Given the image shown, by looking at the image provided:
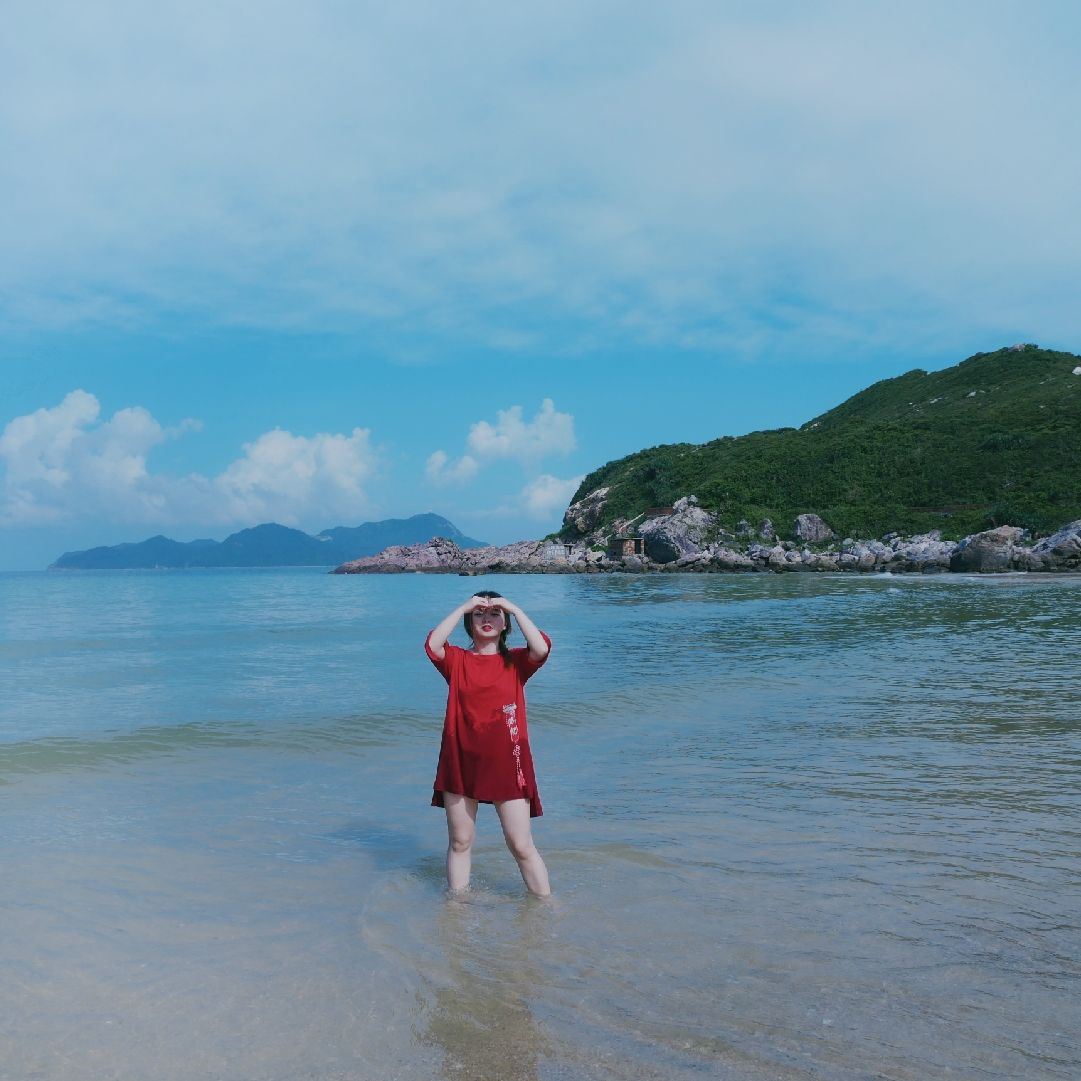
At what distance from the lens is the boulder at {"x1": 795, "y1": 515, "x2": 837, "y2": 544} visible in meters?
81.2

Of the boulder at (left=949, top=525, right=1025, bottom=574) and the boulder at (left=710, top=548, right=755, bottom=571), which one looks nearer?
the boulder at (left=949, top=525, right=1025, bottom=574)

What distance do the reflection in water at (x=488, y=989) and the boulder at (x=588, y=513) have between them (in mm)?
108659

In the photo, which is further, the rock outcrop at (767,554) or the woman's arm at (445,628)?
the rock outcrop at (767,554)

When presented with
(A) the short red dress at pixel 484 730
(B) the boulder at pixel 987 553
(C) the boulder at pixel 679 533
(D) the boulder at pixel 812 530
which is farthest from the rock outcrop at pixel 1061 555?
(A) the short red dress at pixel 484 730

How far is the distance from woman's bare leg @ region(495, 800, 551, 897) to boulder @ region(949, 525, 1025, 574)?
56.1 meters

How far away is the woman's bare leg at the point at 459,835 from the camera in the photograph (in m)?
5.26

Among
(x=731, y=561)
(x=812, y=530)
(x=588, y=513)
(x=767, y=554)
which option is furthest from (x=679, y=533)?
(x=588, y=513)

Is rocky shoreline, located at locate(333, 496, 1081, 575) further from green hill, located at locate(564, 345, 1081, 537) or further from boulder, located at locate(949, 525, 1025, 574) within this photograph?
green hill, located at locate(564, 345, 1081, 537)

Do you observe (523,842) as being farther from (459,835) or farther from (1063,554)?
(1063,554)

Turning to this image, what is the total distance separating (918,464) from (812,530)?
1650 centimetres

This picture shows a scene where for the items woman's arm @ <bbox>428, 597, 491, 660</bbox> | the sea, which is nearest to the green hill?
the sea

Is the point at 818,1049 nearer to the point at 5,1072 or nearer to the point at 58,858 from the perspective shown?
the point at 5,1072

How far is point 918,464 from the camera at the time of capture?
291ft

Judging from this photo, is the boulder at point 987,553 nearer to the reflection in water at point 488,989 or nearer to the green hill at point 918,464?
the green hill at point 918,464
